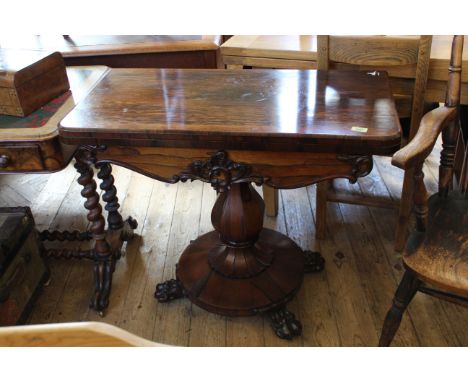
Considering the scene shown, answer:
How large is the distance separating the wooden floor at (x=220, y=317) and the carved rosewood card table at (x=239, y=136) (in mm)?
83

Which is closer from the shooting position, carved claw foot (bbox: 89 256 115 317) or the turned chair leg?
the turned chair leg

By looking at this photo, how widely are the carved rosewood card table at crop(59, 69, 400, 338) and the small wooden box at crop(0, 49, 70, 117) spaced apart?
189 mm

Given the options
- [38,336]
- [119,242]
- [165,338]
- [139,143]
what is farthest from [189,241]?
[38,336]

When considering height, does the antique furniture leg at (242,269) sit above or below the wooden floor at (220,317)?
above

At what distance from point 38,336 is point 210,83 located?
115 cm

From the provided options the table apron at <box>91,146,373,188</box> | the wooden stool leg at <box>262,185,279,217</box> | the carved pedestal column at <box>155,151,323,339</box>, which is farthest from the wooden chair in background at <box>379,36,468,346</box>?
the wooden stool leg at <box>262,185,279,217</box>

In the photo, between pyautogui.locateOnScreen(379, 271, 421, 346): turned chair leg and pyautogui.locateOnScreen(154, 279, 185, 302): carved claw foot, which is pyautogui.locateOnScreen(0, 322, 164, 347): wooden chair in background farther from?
pyautogui.locateOnScreen(154, 279, 185, 302): carved claw foot

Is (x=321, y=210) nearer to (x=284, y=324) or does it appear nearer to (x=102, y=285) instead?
(x=284, y=324)

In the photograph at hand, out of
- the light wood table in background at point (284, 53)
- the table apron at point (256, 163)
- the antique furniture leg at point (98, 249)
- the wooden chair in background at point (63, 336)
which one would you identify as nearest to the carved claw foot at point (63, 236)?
the antique furniture leg at point (98, 249)

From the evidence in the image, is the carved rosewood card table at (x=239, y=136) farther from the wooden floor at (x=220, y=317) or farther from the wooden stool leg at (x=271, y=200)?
the wooden stool leg at (x=271, y=200)

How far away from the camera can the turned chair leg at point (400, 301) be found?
1.15m

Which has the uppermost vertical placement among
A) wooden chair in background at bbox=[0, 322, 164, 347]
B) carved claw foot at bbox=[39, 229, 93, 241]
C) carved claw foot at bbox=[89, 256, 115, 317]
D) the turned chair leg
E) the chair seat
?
wooden chair in background at bbox=[0, 322, 164, 347]

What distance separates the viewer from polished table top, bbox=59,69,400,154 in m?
1.08

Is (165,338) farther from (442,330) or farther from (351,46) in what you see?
(351,46)
